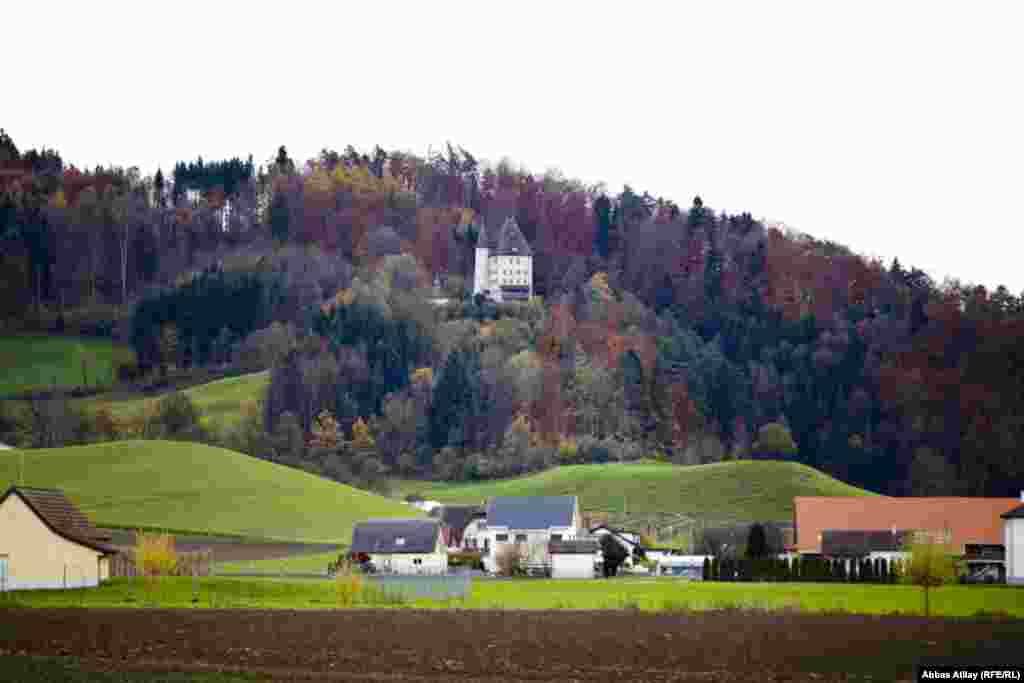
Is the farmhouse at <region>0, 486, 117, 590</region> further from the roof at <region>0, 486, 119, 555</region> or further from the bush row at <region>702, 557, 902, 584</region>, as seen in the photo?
the bush row at <region>702, 557, 902, 584</region>

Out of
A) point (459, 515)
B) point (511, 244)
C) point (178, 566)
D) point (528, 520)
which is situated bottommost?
point (459, 515)

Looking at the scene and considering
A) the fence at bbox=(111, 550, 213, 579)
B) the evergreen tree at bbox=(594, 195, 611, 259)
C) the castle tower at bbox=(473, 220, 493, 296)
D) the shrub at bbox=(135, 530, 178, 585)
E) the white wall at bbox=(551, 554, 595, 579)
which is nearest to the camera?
the shrub at bbox=(135, 530, 178, 585)

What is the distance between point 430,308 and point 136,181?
58.2 m

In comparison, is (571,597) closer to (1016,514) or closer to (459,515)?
(1016,514)

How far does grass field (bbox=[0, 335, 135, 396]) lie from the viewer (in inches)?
5704

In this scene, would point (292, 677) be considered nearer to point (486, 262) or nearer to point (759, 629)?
point (759, 629)

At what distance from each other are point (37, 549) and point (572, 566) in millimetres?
28070

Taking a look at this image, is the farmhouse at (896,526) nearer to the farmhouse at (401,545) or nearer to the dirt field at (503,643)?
the farmhouse at (401,545)

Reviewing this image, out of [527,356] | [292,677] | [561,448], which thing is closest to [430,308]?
[527,356]

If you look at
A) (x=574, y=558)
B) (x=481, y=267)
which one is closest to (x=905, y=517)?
(x=574, y=558)

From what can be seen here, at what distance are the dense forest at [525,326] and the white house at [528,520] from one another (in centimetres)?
3229

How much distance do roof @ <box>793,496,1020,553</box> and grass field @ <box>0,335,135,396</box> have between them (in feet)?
260

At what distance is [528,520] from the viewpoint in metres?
91.2

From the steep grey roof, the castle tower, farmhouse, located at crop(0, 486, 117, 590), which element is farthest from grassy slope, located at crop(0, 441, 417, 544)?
the steep grey roof
